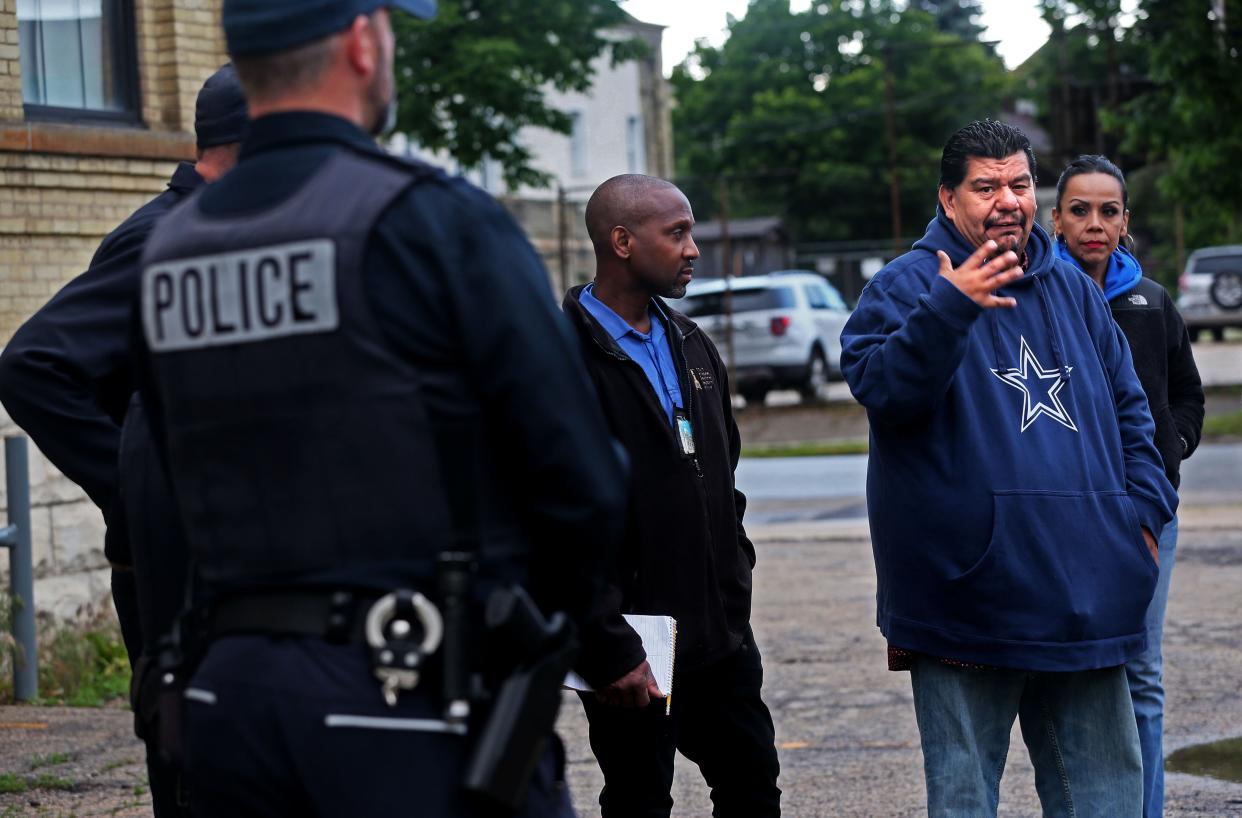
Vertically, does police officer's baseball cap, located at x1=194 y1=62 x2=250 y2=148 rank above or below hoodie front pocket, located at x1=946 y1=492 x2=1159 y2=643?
above

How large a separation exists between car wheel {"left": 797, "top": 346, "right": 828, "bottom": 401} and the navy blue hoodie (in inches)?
827

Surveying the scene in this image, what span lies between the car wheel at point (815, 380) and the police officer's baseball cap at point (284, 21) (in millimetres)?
22691

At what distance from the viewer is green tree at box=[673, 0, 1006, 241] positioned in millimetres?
64062

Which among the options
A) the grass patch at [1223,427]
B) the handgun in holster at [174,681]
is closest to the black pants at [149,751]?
the handgun in holster at [174,681]

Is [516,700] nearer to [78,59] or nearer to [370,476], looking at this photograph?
[370,476]

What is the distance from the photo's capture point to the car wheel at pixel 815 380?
25125mm

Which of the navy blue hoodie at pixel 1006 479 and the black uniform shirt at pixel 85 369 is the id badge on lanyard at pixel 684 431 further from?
the black uniform shirt at pixel 85 369

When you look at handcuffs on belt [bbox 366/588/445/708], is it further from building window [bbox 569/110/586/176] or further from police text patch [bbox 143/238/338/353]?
building window [bbox 569/110/586/176]

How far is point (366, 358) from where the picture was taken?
236 cm

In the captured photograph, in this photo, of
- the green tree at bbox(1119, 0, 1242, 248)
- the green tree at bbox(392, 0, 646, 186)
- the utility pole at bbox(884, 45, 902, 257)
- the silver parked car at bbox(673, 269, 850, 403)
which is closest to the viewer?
the green tree at bbox(1119, 0, 1242, 248)

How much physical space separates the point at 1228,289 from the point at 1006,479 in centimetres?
3256

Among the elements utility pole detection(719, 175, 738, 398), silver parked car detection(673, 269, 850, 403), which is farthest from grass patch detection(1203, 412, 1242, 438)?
silver parked car detection(673, 269, 850, 403)

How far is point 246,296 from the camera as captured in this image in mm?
2406

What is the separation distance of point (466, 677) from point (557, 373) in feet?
1.36
